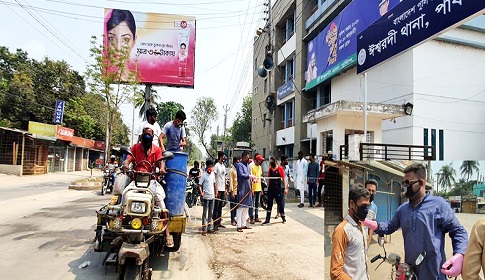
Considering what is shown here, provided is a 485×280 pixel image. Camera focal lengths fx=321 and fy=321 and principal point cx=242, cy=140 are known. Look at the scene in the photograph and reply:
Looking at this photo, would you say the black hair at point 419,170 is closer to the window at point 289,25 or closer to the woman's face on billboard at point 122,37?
the woman's face on billboard at point 122,37

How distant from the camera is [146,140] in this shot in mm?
4688

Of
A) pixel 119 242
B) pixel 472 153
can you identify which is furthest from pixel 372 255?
pixel 472 153

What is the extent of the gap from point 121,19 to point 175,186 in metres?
17.9

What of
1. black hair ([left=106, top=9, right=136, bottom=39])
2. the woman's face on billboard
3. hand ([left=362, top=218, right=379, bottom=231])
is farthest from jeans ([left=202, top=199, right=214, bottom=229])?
black hair ([left=106, top=9, right=136, bottom=39])

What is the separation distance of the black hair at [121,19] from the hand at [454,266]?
20432mm

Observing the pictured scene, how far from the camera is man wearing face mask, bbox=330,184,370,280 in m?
2.45

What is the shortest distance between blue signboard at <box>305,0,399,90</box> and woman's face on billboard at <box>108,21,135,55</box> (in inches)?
461

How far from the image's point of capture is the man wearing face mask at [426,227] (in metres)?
2.55

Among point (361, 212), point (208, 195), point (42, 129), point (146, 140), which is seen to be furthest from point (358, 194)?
point (42, 129)

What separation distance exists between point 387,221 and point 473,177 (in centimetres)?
85

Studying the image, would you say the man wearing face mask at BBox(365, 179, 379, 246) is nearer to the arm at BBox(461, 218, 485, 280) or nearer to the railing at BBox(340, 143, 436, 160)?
the railing at BBox(340, 143, 436, 160)

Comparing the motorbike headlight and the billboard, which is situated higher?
the billboard

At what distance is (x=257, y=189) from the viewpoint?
8.59m

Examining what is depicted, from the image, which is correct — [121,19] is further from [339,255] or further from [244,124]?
[244,124]
